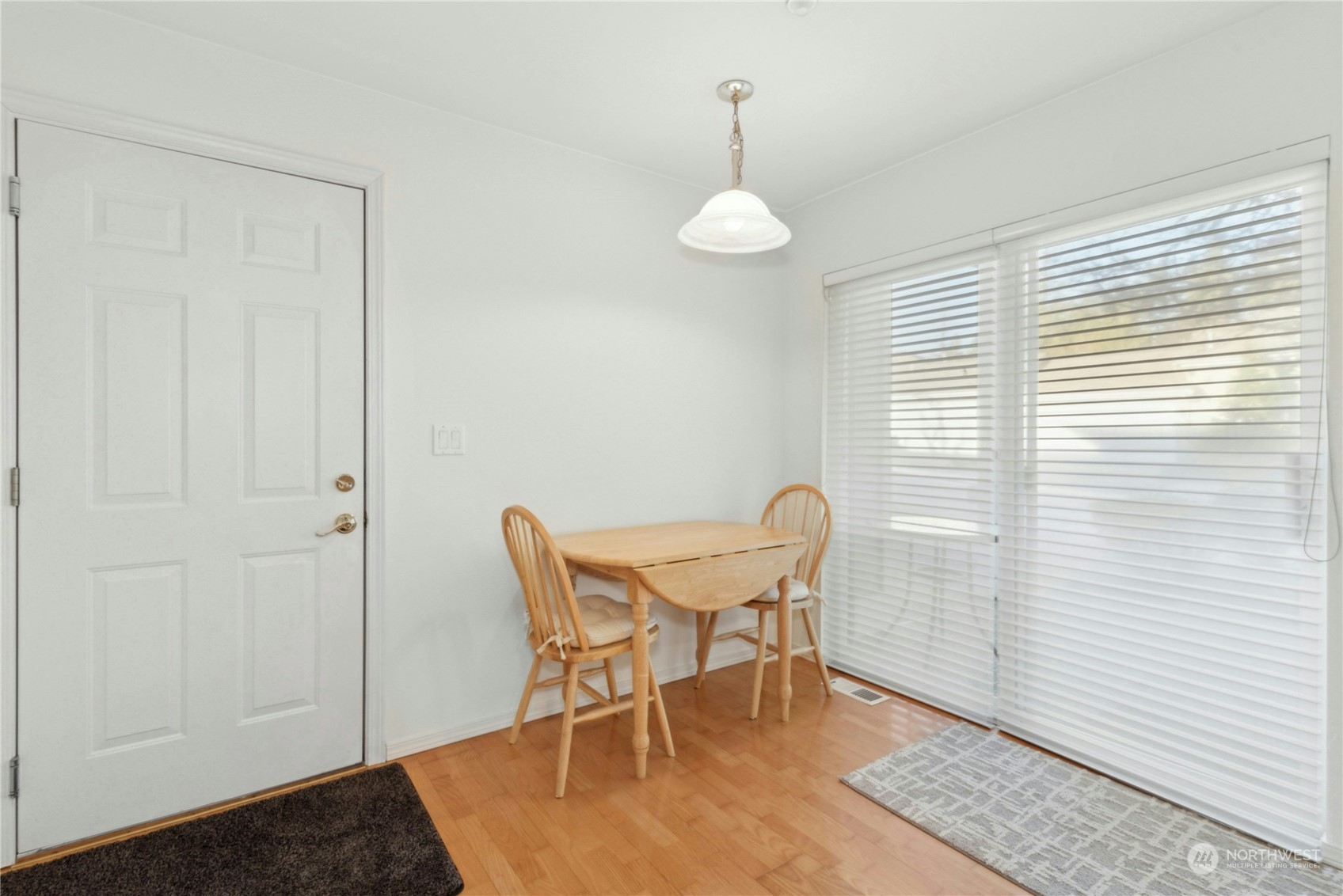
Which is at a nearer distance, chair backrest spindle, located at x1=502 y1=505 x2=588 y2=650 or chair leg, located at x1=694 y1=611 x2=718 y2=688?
chair backrest spindle, located at x1=502 y1=505 x2=588 y2=650

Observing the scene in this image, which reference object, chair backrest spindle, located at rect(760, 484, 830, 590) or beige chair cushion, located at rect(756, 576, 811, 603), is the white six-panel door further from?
chair backrest spindle, located at rect(760, 484, 830, 590)

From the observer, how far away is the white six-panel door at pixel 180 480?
1785 millimetres

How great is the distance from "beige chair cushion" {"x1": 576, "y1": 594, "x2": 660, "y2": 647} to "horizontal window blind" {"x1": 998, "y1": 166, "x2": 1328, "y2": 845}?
1.44 meters

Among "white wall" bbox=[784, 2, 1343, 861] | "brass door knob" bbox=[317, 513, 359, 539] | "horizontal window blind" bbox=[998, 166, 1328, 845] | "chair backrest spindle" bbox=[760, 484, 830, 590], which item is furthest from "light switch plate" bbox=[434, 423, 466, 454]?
"horizontal window blind" bbox=[998, 166, 1328, 845]

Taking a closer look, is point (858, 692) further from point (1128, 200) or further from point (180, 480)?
point (180, 480)

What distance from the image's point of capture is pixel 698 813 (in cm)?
195

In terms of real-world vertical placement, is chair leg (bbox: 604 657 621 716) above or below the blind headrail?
below

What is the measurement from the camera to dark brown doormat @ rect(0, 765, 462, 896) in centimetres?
164

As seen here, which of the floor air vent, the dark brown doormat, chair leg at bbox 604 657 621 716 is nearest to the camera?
the dark brown doormat

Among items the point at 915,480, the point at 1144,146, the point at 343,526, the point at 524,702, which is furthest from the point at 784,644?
the point at 1144,146

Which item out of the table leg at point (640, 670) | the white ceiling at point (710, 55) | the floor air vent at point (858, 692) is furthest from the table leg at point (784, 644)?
the white ceiling at point (710, 55)

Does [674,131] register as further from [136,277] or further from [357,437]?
[136,277]

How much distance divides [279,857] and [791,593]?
1893 mm

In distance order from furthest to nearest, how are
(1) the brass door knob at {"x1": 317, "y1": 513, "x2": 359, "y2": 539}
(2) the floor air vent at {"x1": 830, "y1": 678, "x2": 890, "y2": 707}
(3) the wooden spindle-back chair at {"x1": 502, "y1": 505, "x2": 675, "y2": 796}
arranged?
(2) the floor air vent at {"x1": 830, "y1": 678, "x2": 890, "y2": 707} < (1) the brass door knob at {"x1": 317, "y1": 513, "x2": 359, "y2": 539} < (3) the wooden spindle-back chair at {"x1": 502, "y1": 505, "x2": 675, "y2": 796}
